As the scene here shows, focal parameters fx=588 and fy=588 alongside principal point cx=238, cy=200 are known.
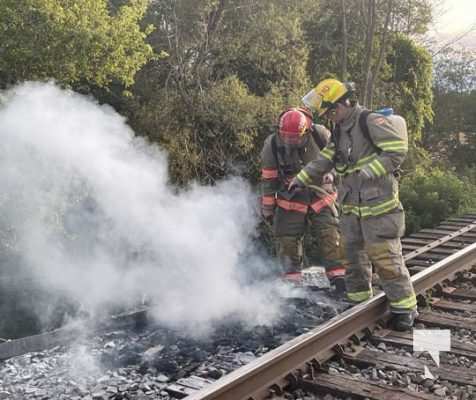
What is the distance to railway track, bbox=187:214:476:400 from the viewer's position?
3.78m

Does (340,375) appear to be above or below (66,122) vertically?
below

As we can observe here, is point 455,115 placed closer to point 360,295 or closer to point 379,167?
point 360,295

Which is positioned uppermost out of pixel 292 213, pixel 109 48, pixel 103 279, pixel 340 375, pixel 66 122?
pixel 109 48

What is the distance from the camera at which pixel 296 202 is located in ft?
21.8

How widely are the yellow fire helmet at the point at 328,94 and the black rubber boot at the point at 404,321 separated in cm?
192

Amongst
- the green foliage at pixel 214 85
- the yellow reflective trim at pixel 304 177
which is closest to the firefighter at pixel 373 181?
A: the yellow reflective trim at pixel 304 177

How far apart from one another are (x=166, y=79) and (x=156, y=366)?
5.69 metres

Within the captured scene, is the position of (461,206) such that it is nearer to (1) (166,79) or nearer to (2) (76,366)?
(1) (166,79)

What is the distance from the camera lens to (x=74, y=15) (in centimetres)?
655

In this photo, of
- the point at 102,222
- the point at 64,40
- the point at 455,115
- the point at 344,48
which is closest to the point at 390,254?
the point at 102,222

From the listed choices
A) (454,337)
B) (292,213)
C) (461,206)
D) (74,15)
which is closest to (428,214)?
(461,206)

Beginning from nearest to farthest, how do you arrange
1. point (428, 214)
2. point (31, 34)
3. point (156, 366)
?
point (156, 366) < point (31, 34) < point (428, 214)

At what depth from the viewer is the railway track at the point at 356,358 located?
3783 mm

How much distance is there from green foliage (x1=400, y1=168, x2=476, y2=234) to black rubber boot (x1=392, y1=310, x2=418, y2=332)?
5530mm
